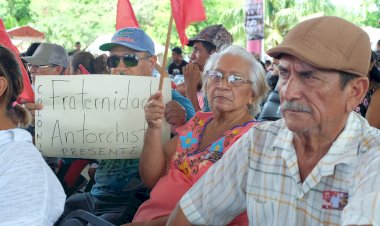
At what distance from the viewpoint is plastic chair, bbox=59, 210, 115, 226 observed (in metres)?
2.69

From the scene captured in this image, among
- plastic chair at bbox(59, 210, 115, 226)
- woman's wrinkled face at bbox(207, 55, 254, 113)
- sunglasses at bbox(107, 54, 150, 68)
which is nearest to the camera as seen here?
plastic chair at bbox(59, 210, 115, 226)

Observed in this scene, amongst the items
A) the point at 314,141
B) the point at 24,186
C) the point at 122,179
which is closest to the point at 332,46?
the point at 314,141

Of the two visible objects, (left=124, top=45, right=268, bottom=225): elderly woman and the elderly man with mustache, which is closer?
the elderly man with mustache

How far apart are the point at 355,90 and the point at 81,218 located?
1528mm

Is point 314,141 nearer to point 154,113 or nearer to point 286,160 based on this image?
point 286,160

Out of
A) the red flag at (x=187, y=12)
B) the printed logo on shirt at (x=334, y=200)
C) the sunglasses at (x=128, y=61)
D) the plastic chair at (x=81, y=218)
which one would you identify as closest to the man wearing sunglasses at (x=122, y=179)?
the sunglasses at (x=128, y=61)

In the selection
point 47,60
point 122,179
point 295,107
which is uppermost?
point 295,107

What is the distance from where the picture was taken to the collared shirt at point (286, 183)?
1.83 meters

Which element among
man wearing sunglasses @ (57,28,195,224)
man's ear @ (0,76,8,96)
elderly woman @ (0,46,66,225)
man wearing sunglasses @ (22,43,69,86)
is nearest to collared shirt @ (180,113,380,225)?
elderly woman @ (0,46,66,225)

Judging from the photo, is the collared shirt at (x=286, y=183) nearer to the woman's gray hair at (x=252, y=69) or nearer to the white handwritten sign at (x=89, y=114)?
the woman's gray hair at (x=252, y=69)

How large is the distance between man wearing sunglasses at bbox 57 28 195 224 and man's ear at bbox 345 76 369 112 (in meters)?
1.54

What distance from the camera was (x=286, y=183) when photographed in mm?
2076

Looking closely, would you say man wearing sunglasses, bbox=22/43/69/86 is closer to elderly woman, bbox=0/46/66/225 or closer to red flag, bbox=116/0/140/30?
red flag, bbox=116/0/140/30

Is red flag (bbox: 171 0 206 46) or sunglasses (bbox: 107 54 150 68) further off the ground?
red flag (bbox: 171 0 206 46)
